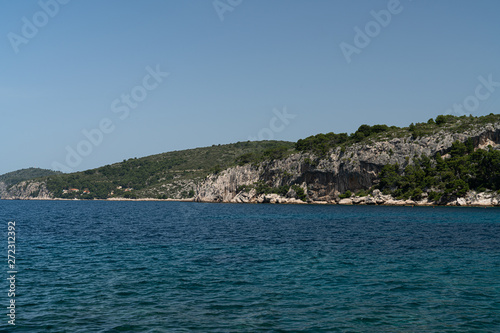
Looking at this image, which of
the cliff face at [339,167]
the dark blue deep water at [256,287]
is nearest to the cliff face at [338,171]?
the cliff face at [339,167]

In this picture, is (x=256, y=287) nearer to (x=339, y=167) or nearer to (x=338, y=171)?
(x=338, y=171)

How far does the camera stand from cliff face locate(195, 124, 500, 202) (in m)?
126

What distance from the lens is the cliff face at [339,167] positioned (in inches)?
4980

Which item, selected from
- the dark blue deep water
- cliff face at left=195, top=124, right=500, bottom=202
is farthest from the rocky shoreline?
the dark blue deep water

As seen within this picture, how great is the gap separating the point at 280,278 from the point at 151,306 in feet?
27.0

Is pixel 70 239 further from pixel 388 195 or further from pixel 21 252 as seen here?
pixel 388 195

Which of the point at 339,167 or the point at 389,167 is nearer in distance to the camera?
the point at 389,167

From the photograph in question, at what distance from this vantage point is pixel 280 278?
23562 millimetres

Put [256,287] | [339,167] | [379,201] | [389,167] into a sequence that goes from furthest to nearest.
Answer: [339,167] < [389,167] < [379,201] < [256,287]

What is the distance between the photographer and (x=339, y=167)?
142375 millimetres

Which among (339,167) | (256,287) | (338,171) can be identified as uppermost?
(339,167)

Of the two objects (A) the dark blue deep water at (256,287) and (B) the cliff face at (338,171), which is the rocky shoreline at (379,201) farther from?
(A) the dark blue deep water at (256,287)

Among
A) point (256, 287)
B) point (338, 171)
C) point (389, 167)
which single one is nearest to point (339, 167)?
point (338, 171)

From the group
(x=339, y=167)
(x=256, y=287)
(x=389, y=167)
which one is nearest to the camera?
(x=256, y=287)
